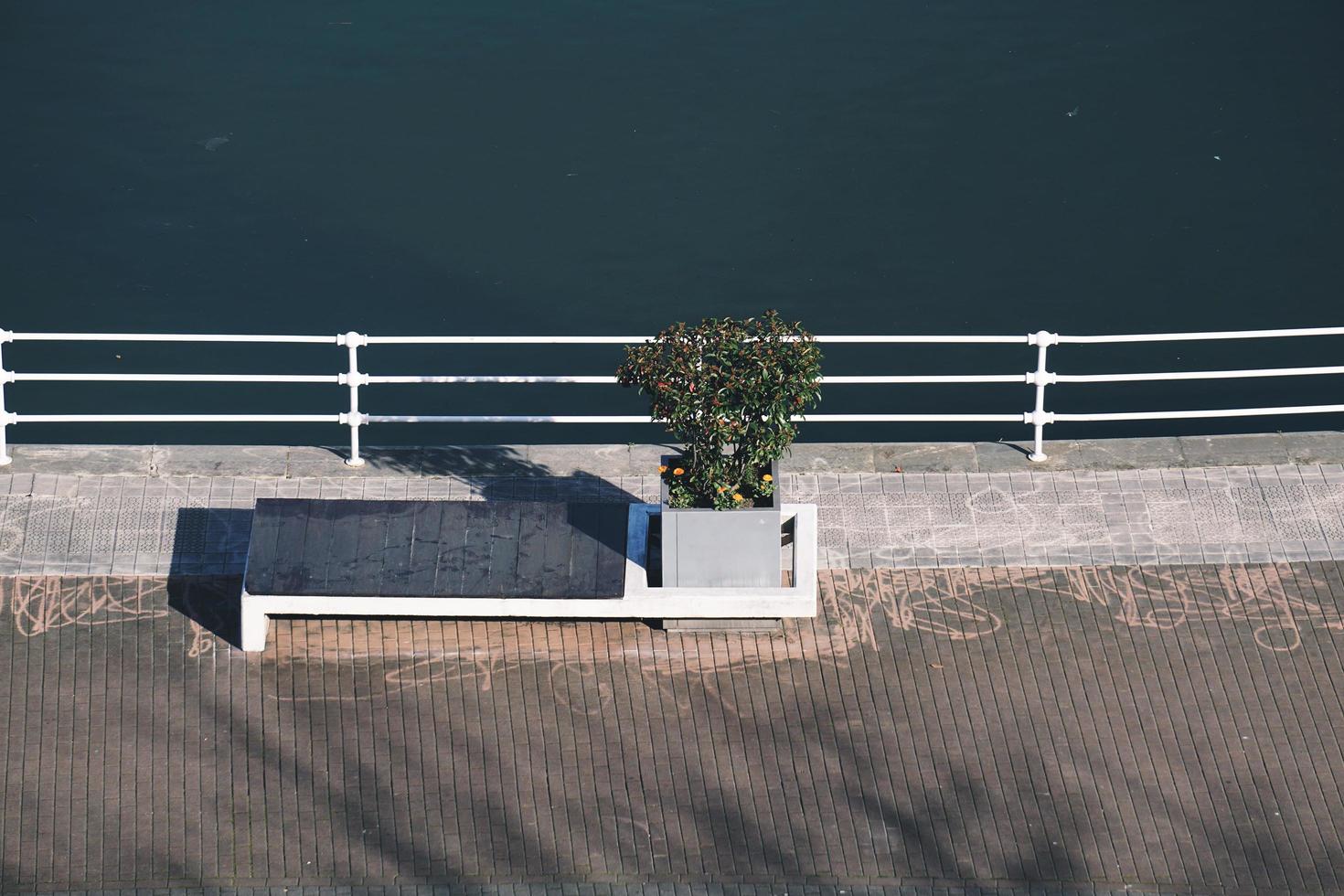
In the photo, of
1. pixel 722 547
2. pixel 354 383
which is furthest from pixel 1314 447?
pixel 354 383

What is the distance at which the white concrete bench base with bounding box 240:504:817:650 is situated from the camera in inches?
480

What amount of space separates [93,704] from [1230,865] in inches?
269

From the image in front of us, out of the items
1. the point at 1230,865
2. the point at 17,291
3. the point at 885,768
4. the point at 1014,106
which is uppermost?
the point at 1014,106

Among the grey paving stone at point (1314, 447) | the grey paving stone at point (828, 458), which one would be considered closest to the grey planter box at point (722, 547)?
the grey paving stone at point (828, 458)

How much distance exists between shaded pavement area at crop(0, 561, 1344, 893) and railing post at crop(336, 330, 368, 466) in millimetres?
1668

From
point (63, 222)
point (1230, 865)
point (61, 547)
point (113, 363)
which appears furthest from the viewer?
point (63, 222)

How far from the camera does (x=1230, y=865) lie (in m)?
11.1

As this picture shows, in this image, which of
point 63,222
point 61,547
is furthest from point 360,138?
point 61,547

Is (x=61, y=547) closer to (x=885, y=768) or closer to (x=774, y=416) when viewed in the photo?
(x=774, y=416)

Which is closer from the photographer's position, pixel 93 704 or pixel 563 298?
pixel 93 704

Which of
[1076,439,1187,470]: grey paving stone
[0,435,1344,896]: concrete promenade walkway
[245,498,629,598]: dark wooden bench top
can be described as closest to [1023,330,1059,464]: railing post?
[0,435,1344,896]: concrete promenade walkway

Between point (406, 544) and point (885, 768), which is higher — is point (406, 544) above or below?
Answer: above

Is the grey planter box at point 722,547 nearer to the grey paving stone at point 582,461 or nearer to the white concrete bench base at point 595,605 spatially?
the white concrete bench base at point 595,605

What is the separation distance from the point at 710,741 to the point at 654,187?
13.0 metres
